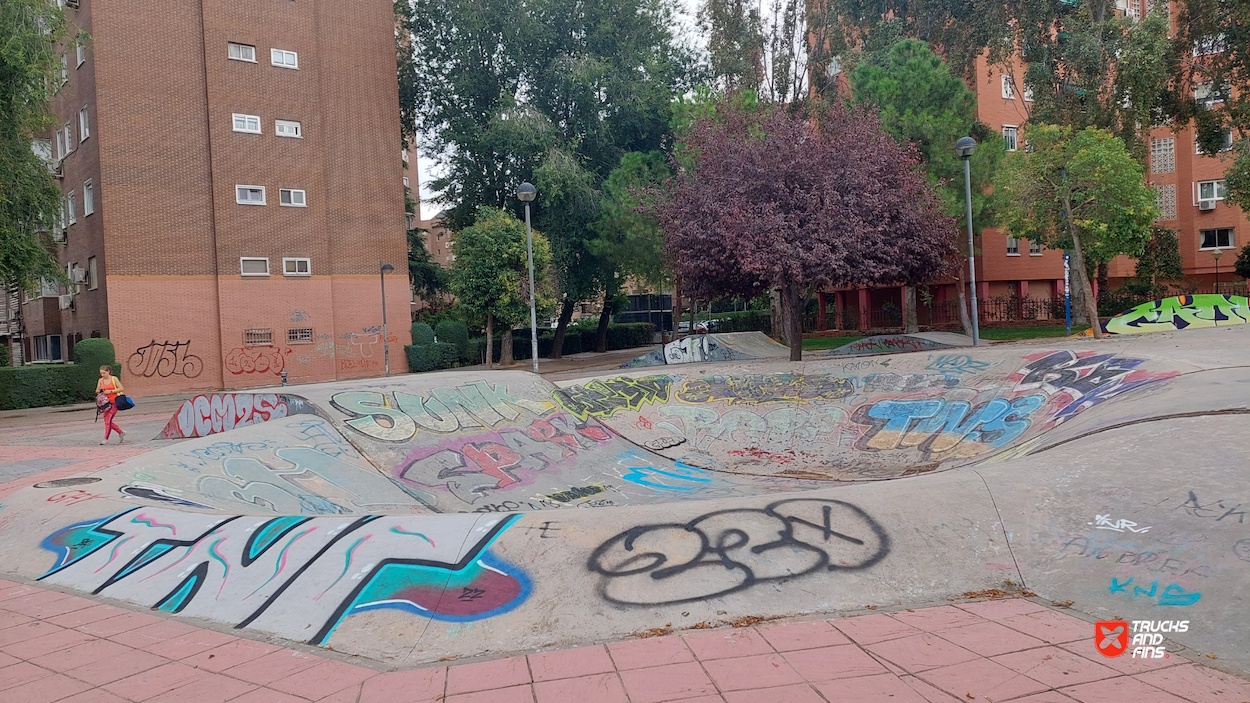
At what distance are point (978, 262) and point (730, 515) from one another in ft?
104

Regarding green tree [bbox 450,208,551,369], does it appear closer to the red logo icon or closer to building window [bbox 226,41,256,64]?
building window [bbox 226,41,256,64]

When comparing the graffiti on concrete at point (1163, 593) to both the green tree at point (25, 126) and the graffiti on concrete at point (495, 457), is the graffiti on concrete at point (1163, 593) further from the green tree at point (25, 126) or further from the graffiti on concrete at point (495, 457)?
the green tree at point (25, 126)

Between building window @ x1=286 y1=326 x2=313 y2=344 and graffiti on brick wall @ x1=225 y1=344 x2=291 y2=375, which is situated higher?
building window @ x1=286 y1=326 x2=313 y2=344

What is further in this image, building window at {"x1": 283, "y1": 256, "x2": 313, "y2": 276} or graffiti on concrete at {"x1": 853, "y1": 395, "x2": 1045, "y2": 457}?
building window at {"x1": 283, "y1": 256, "x2": 313, "y2": 276}

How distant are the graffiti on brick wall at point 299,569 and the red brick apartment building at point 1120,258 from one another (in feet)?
106

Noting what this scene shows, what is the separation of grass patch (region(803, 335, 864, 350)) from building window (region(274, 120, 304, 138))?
22.1 meters

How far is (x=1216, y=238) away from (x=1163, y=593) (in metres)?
40.7

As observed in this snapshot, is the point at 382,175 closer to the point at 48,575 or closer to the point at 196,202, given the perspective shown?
the point at 196,202

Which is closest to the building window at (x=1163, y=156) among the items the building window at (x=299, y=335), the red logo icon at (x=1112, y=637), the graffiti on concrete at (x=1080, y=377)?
the graffiti on concrete at (x=1080, y=377)

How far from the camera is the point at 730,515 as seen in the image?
6.24 meters

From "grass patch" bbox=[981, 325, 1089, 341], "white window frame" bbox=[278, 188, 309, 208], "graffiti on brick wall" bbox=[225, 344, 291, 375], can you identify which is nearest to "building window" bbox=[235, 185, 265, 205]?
"white window frame" bbox=[278, 188, 309, 208]

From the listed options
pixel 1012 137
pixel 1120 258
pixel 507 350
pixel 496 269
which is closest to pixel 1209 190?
pixel 1120 258

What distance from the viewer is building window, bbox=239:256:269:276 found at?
2775 centimetres

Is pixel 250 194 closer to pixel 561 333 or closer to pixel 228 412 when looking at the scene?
pixel 561 333
